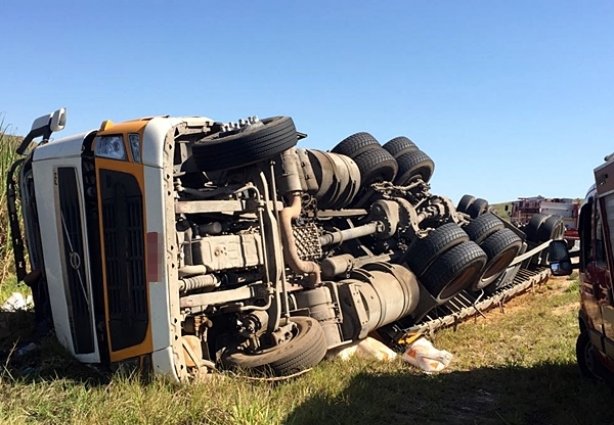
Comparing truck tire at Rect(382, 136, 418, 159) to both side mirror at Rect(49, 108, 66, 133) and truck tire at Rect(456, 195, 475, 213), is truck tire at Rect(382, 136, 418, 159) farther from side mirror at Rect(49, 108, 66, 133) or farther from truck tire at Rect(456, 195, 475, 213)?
side mirror at Rect(49, 108, 66, 133)

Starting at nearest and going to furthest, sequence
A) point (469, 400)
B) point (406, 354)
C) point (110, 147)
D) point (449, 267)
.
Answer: point (110, 147) → point (469, 400) → point (406, 354) → point (449, 267)

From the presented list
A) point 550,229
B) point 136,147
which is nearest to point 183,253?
point 136,147

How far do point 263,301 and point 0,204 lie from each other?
431 cm

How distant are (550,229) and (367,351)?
242 inches

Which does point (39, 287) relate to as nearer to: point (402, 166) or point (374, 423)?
point (374, 423)

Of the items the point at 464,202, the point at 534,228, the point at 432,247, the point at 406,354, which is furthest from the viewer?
the point at 464,202

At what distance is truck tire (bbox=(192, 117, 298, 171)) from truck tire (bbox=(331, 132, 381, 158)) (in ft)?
11.2

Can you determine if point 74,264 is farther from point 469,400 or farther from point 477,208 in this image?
point 477,208

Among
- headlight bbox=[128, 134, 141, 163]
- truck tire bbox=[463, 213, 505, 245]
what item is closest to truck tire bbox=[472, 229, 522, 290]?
truck tire bbox=[463, 213, 505, 245]

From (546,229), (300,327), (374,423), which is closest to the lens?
(374,423)

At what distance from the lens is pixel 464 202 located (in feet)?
46.1

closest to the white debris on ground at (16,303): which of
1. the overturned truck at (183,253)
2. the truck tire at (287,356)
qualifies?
the overturned truck at (183,253)

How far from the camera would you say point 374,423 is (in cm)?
440

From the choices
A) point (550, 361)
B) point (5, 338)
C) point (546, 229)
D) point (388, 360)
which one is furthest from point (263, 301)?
point (546, 229)
